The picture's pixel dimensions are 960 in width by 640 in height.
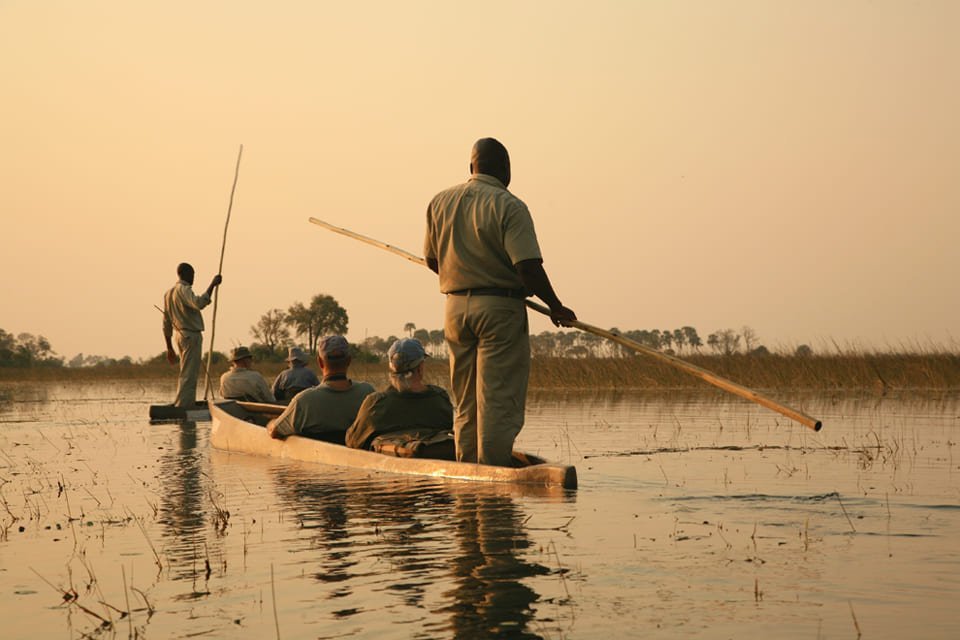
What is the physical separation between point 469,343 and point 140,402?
19395 mm

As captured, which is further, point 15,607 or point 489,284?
point 489,284

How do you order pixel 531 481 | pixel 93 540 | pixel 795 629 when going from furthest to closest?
pixel 531 481 → pixel 93 540 → pixel 795 629

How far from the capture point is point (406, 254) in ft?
37.0

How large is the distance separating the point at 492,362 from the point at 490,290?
1.70ft

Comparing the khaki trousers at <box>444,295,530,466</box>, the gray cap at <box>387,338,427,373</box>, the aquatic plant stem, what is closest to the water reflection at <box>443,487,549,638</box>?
the aquatic plant stem

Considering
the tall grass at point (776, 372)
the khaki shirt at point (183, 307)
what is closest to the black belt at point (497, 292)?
the khaki shirt at point (183, 307)

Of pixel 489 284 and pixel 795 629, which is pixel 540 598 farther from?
pixel 489 284

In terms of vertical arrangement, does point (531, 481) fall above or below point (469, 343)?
below

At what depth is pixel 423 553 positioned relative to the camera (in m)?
6.55

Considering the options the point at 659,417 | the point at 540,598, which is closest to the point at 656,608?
the point at 540,598

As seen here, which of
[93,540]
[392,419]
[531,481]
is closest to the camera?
[93,540]

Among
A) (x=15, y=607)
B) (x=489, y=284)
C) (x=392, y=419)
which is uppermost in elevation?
(x=489, y=284)

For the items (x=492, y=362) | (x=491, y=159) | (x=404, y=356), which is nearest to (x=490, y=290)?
(x=492, y=362)

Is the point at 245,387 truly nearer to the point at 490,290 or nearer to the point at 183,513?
the point at 490,290
